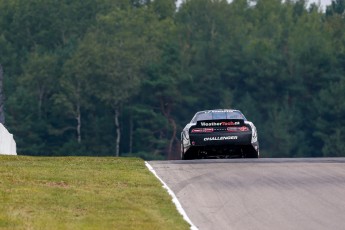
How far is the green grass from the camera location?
19.0 m

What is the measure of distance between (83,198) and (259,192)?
120 inches

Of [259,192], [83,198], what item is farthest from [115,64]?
[83,198]

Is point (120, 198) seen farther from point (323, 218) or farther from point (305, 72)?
point (305, 72)

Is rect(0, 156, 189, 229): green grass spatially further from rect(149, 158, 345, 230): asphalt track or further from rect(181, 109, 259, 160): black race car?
rect(181, 109, 259, 160): black race car

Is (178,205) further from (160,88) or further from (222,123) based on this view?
(160,88)

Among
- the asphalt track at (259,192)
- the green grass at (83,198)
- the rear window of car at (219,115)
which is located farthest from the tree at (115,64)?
the green grass at (83,198)

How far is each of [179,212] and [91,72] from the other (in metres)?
97.4

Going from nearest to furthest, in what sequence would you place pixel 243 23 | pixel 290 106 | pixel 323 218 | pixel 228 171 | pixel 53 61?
pixel 323 218 → pixel 228 171 → pixel 290 106 → pixel 53 61 → pixel 243 23

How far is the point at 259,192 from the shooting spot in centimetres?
2269

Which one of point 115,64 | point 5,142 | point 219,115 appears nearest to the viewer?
point 219,115

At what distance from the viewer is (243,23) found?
150750 millimetres

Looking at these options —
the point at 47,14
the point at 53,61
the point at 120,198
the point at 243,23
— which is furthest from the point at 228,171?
the point at 243,23

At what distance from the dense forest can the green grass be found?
3097 inches

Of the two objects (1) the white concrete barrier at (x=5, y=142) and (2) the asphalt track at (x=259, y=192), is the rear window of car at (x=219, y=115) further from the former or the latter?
(1) the white concrete barrier at (x=5, y=142)
